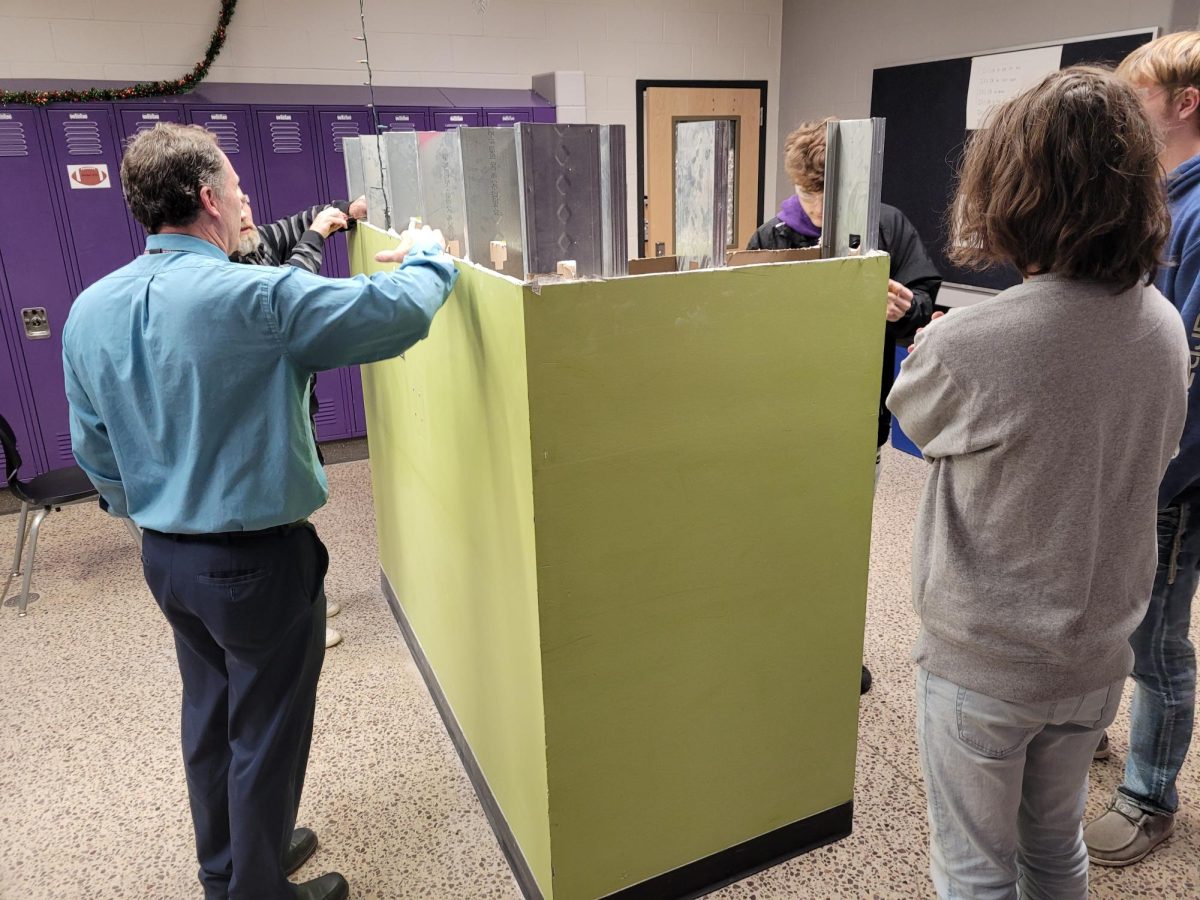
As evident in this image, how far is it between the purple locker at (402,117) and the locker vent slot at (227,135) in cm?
67

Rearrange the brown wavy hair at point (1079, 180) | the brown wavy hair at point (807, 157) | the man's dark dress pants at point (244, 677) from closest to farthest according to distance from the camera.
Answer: the brown wavy hair at point (1079, 180), the man's dark dress pants at point (244, 677), the brown wavy hair at point (807, 157)

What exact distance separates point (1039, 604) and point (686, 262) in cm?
80

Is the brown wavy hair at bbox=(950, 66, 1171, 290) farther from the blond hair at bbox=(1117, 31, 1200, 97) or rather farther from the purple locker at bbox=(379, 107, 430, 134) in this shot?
the purple locker at bbox=(379, 107, 430, 134)

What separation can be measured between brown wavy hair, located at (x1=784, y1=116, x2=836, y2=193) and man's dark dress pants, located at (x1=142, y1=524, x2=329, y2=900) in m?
1.55

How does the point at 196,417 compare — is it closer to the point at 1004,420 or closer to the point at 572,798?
the point at 572,798

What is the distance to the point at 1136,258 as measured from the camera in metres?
0.98

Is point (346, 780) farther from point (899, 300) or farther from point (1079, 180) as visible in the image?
point (1079, 180)

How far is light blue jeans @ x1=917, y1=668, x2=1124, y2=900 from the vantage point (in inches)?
44.2

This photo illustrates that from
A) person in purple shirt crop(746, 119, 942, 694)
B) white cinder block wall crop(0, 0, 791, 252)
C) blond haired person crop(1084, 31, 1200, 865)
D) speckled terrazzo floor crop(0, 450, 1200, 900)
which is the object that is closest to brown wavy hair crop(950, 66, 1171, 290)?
blond haired person crop(1084, 31, 1200, 865)

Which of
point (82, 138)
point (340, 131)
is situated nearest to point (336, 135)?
point (340, 131)

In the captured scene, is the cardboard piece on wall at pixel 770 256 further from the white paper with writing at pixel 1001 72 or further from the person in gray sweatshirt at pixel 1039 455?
the white paper with writing at pixel 1001 72

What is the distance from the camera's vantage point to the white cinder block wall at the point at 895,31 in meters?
3.65

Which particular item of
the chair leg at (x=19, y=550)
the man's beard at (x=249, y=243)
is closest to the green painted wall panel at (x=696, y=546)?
the man's beard at (x=249, y=243)

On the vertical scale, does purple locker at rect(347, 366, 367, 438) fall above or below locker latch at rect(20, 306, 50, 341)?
below
